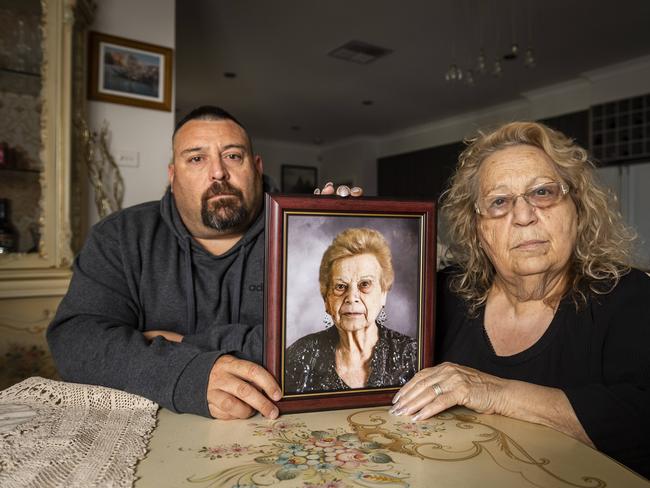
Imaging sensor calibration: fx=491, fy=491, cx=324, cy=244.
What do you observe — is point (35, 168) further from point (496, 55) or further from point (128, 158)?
point (496, 55)

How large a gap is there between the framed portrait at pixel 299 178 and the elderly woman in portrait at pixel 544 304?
8016mm

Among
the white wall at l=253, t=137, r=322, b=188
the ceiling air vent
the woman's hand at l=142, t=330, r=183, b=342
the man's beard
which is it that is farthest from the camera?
the white wall at l=253, t=137, r=322, b=188

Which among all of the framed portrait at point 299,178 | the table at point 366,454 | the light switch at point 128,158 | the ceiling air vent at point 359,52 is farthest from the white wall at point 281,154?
the table at point 366,454

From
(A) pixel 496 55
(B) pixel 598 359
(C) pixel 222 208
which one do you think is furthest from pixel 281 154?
(B) pixel 598 359

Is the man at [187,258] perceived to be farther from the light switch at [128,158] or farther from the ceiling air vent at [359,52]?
the ceiling air vent at [359,52]

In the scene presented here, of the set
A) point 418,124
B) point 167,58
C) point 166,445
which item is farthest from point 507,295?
point 418,124

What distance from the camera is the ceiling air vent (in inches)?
172

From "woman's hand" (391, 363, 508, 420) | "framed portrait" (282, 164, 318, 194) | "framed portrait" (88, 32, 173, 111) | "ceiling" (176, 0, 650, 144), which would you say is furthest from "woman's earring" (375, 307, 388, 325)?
"framed portrait" (282, 164, 318, 194)

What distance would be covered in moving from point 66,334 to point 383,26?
367 centimetres

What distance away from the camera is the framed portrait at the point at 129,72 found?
8.46ft

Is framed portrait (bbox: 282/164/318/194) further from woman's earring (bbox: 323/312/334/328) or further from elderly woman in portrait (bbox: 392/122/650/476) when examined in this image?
woman's earring (bbox: 323/312/334/328)

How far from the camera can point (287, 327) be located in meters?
0.81

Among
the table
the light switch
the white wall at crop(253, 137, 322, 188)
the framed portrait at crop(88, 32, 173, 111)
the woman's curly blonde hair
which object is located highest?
the white wall at crop(253, 137, 322, 188)

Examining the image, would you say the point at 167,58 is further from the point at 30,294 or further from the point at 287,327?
the point at 287,327
